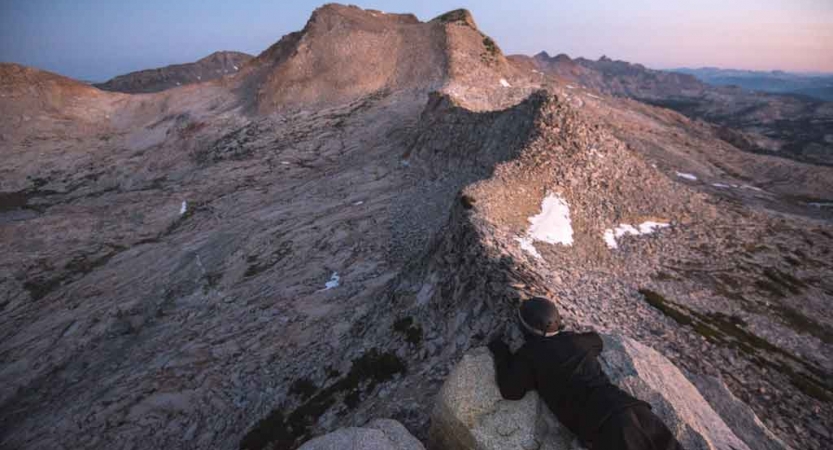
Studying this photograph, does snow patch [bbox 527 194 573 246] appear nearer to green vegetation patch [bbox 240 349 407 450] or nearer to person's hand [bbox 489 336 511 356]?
green vegetation patch [bbox 240 349 407 450]

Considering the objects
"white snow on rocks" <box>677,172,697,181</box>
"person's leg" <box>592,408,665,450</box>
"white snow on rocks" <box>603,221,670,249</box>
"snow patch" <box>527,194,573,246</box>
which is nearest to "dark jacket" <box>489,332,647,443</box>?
"person's leg" <box>592,408,665,450</box>

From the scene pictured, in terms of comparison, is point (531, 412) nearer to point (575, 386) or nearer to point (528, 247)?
point (575, 386)

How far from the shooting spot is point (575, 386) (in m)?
6.75

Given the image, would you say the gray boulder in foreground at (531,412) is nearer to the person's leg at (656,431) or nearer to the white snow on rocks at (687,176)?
the person's leg at (656,431)

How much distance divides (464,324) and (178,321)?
21.9 m

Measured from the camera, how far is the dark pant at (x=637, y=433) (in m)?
5.78

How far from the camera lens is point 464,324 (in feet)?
44.4

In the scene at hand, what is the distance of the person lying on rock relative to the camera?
585cm

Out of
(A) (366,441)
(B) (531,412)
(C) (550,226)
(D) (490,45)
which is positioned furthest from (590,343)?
(D) (490,45)

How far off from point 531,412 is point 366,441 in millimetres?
3365

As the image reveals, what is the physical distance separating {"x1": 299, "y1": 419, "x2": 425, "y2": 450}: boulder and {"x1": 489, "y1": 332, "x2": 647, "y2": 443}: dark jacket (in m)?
2.35

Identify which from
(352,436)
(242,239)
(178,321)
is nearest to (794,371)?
(352,436)

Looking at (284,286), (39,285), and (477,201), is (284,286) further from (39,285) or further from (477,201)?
(39,285)

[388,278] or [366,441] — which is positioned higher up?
[366,441]
